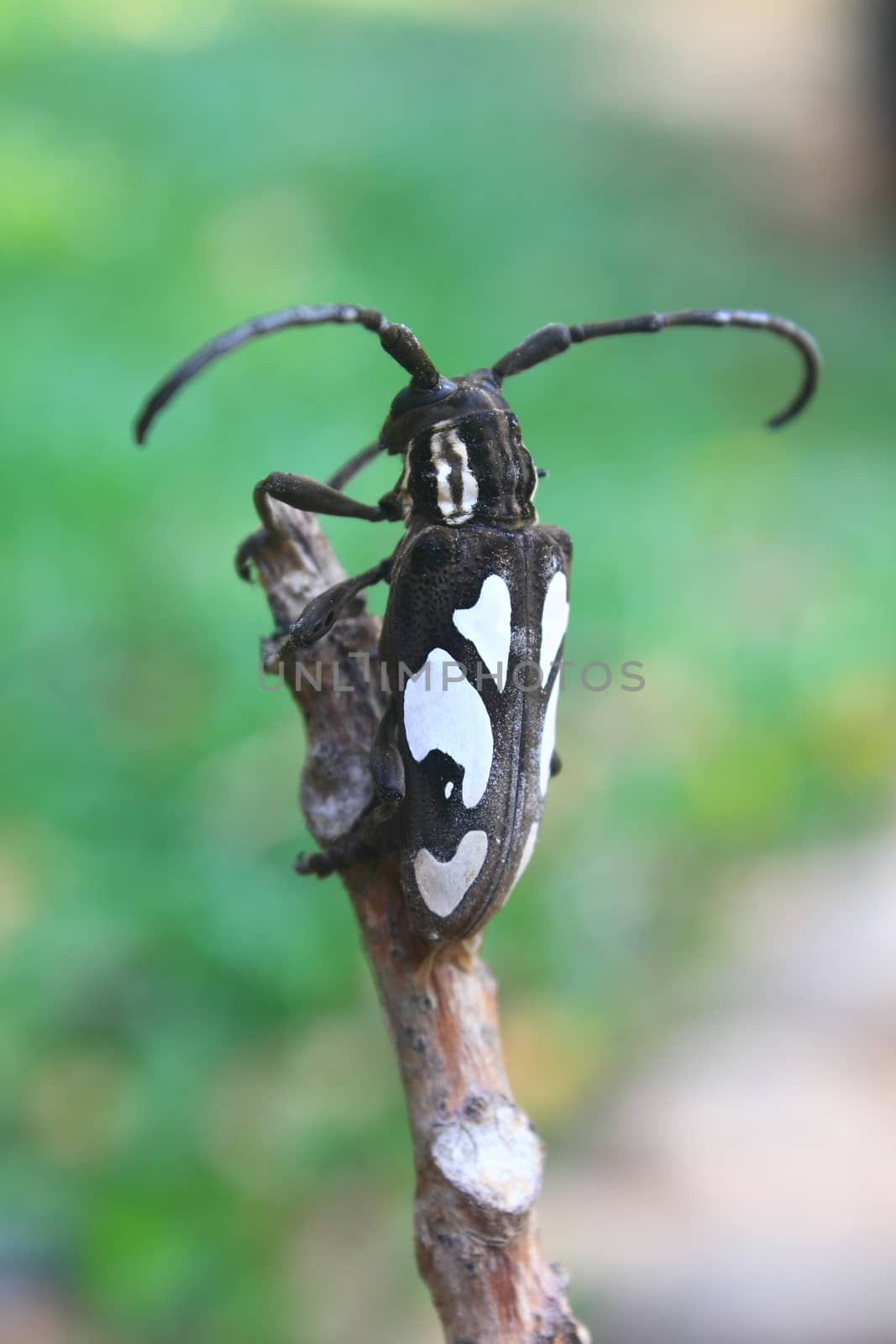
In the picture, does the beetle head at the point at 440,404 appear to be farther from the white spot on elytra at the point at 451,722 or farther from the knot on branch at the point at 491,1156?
the knot on branch at the point at 491,1156

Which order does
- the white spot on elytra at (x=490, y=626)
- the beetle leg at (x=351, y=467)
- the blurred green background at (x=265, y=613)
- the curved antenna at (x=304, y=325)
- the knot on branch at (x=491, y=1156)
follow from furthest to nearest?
the blurred green background at (x=265, y=613)
the beetle leg at (x=351, y=467)
the white spot on elytra at (x=490, y=626)
the curved antenna at (x=304, y=325)
the knot on branch at (x=491, y=1156)

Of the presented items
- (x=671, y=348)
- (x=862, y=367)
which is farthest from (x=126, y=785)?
(x=862, y=367)

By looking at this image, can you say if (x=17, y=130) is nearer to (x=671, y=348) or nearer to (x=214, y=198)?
(x=214, y=198)

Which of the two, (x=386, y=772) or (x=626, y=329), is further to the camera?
(x=626, y=329)

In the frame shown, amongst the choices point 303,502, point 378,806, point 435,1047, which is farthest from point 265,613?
point 435,1047

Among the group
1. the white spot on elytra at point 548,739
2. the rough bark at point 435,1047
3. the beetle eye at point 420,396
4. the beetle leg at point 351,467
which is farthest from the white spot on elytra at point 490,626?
the beetle leg at point 351,467

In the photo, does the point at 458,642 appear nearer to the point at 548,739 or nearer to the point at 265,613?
the point at 548,739

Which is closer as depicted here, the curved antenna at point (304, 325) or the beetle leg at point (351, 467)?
the curved antenna at point (304, 325)
